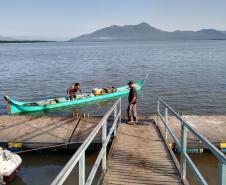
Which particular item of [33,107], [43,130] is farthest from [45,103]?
[43,130]

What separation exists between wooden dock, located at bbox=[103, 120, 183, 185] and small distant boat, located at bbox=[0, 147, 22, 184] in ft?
11.8

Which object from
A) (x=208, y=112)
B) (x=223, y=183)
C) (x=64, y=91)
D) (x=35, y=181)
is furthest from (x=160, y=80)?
(x=223, y=183)

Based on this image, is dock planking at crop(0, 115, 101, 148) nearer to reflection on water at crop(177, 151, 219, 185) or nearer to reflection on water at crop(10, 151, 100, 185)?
reflection on water at crop(10, 151, 100, 185)

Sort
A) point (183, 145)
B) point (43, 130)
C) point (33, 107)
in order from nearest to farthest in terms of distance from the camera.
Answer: point (183, 145)
point (43, 130)
point (33, 107)

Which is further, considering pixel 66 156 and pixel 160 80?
pixel 160 80

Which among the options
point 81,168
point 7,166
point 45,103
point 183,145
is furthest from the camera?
point 45,103

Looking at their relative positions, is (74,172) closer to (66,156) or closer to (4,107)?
(66,156)

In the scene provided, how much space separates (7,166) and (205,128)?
8.07 metres

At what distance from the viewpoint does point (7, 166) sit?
1085 centimetres

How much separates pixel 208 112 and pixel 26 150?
46.7 feet

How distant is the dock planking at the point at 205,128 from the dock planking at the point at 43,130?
3381 millimetres

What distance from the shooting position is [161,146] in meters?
9.77

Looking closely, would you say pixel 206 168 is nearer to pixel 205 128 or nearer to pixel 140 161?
pixel 205 128

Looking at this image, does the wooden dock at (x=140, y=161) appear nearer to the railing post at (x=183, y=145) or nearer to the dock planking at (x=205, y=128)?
the railing post at (x=183, y=145)
